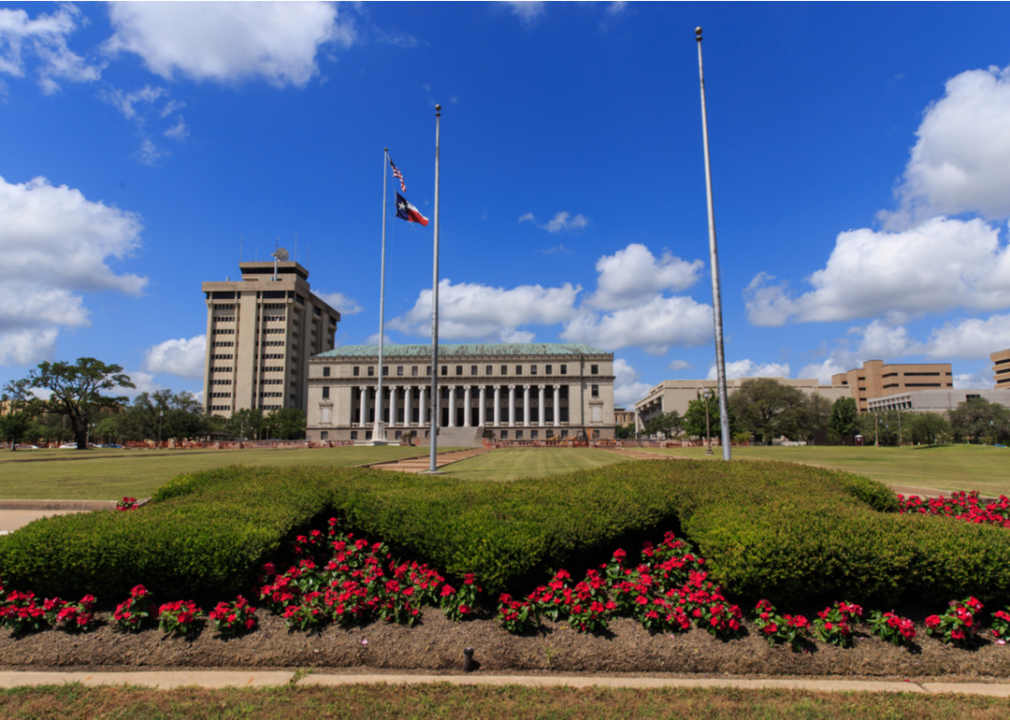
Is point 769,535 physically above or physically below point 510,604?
above

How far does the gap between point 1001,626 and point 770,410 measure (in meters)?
117

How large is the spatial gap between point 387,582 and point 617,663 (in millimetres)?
2523

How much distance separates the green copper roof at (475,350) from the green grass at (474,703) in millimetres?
108860

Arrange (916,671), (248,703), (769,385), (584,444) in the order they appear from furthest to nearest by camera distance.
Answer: (769,385), (584,444), (916,671), (248,703)

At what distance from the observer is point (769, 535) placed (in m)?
5.69

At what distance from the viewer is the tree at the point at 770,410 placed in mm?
106812

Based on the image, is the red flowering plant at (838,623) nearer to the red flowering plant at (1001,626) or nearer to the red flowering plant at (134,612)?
the red flowering plant at (1001,626)

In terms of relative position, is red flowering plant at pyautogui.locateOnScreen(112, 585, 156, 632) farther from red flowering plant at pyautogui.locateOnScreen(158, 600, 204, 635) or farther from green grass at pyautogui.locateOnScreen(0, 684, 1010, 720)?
green grass at pyautogui.locateOnScreen(0, 684, 1010, 720)

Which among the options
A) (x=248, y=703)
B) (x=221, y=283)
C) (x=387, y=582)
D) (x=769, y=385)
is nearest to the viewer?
(x=248, y=703)

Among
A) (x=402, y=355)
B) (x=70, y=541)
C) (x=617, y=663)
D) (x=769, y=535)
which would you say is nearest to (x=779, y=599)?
(x=769, y=535)

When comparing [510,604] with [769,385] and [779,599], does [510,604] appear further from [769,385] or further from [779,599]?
[769,385]

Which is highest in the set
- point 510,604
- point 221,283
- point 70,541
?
point 221,283

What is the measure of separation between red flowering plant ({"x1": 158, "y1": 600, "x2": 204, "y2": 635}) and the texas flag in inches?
1021

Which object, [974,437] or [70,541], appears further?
[974,437]
